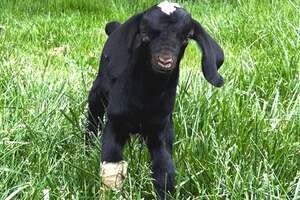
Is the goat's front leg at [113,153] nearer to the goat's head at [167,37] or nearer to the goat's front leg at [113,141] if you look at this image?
the goat's front leg at [113,141]

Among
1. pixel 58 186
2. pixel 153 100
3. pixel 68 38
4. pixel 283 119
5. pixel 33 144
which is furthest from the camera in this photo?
pixel 68 38

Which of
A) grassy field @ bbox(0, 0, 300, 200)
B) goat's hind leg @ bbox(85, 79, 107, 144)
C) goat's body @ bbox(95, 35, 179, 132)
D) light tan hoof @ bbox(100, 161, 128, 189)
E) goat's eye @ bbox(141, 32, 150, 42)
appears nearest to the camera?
goat's eye @ bbox(141, 32, 150, 42)

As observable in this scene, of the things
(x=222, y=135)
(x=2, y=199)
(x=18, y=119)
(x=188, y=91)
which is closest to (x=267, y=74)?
(x=188, y=91)

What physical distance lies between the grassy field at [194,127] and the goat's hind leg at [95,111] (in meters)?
0.05

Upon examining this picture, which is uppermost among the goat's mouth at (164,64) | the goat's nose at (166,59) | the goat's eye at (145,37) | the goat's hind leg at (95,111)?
the goat's eye at (145,37)

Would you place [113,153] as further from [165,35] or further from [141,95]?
[165,35]

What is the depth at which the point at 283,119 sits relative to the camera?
3.69 m

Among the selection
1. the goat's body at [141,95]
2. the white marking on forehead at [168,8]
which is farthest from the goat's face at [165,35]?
the goat's body at [141,95]

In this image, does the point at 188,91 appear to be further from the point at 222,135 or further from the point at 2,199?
the point at 2,199

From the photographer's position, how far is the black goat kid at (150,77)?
274 cm

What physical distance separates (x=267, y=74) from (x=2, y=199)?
190 cm

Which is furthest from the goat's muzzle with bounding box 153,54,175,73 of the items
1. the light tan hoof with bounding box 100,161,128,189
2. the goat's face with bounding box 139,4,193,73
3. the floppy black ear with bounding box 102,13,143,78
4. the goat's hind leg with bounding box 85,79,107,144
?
the goat's hind leg with bounding box 85,79,107,144

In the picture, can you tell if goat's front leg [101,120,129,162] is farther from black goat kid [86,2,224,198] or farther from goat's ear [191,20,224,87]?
goat's ear [191,20,224,87]

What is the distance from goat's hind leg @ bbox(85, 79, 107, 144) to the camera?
11.2 ft
